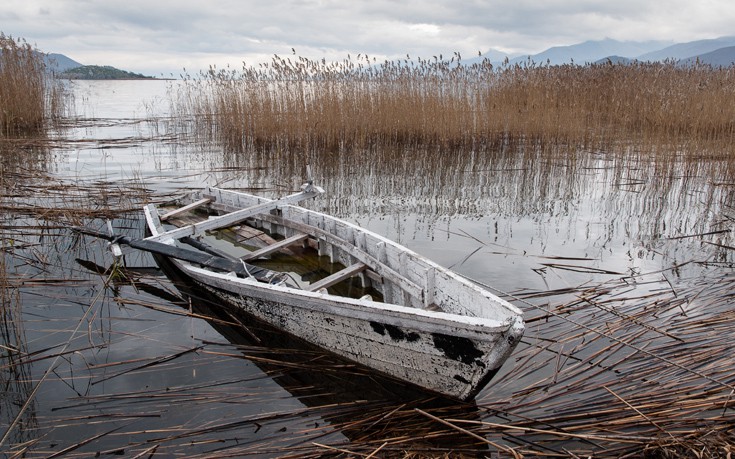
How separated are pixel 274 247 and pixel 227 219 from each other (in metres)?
0.73

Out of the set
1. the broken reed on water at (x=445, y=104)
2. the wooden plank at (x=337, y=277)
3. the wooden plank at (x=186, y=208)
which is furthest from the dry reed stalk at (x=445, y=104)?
the wooden plank at (x=337, y=277)

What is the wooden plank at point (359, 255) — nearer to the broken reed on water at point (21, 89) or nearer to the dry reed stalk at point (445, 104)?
the dry reed stalk at point (445, 104)

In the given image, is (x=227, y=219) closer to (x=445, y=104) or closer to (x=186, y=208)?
(x=186, y=208)

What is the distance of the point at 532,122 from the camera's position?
1092 cm

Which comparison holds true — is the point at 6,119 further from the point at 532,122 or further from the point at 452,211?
the point at 532,122

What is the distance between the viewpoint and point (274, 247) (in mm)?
4809

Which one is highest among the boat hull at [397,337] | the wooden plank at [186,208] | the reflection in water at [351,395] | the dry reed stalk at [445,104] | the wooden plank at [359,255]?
the dry reed stalk at [445,104]

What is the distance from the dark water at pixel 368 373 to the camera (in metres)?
2.70

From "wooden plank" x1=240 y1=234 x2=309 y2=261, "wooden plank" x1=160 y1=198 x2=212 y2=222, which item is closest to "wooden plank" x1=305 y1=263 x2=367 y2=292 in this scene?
"wooden plank" x1=240 y1=234 x2=309 y2=261

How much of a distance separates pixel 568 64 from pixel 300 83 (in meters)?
6.40

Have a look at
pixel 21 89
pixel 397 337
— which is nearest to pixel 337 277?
pixel 397 337

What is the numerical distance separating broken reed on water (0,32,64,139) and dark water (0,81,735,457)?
5.06 metres

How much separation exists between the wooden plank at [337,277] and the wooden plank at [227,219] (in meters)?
1.64

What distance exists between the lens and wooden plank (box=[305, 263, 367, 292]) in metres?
3.81
